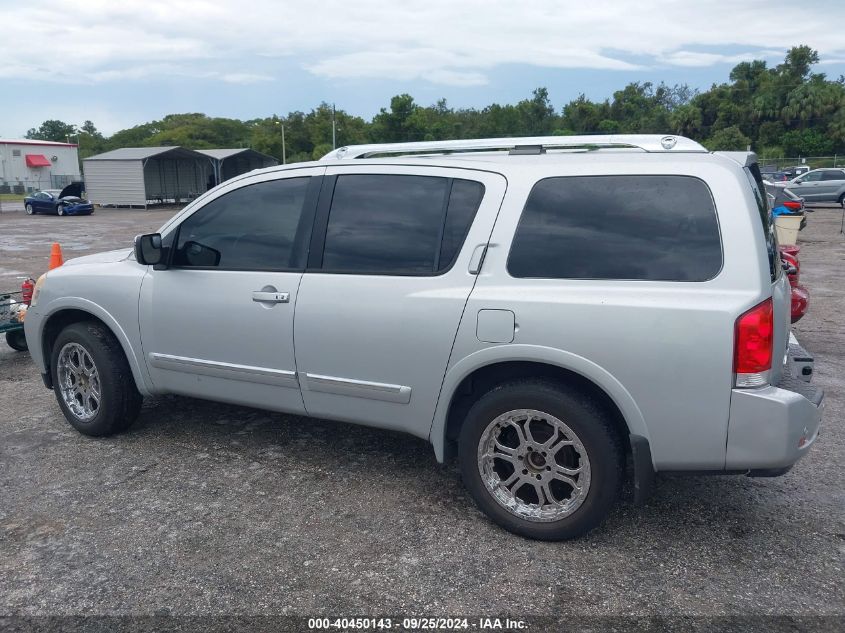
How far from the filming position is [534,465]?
3609 mm

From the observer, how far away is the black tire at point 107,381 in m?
4.84

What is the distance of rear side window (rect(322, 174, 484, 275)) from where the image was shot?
3818mm

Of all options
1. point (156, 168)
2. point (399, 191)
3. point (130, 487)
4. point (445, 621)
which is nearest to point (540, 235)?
point (399, 191)

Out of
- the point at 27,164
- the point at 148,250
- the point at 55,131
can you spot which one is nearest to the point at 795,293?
the point at 148,250

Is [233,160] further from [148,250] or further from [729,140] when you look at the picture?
[148,250]

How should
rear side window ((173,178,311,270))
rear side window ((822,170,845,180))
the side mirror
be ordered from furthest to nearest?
rear side window ((822,170,845,180)) → the side mirror → rear side window ((173,178,311,270))

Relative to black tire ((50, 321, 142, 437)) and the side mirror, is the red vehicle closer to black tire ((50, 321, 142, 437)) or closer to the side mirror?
the side mirror

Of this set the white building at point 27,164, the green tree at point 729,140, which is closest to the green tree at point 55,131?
the white building at point 27,164

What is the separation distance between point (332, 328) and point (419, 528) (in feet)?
3.66

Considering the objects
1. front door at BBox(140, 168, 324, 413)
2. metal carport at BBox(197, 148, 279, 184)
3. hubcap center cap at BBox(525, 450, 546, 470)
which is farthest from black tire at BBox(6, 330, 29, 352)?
metal carport at BBox(197, 148, 279, 184)

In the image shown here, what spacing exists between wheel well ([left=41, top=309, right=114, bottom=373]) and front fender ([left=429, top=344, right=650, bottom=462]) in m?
2.67

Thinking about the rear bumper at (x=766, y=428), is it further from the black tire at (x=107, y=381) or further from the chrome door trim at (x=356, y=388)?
the black tire at (x=107, y=381)

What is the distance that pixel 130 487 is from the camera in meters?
4.25

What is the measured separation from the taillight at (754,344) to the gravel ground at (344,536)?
91 cm
